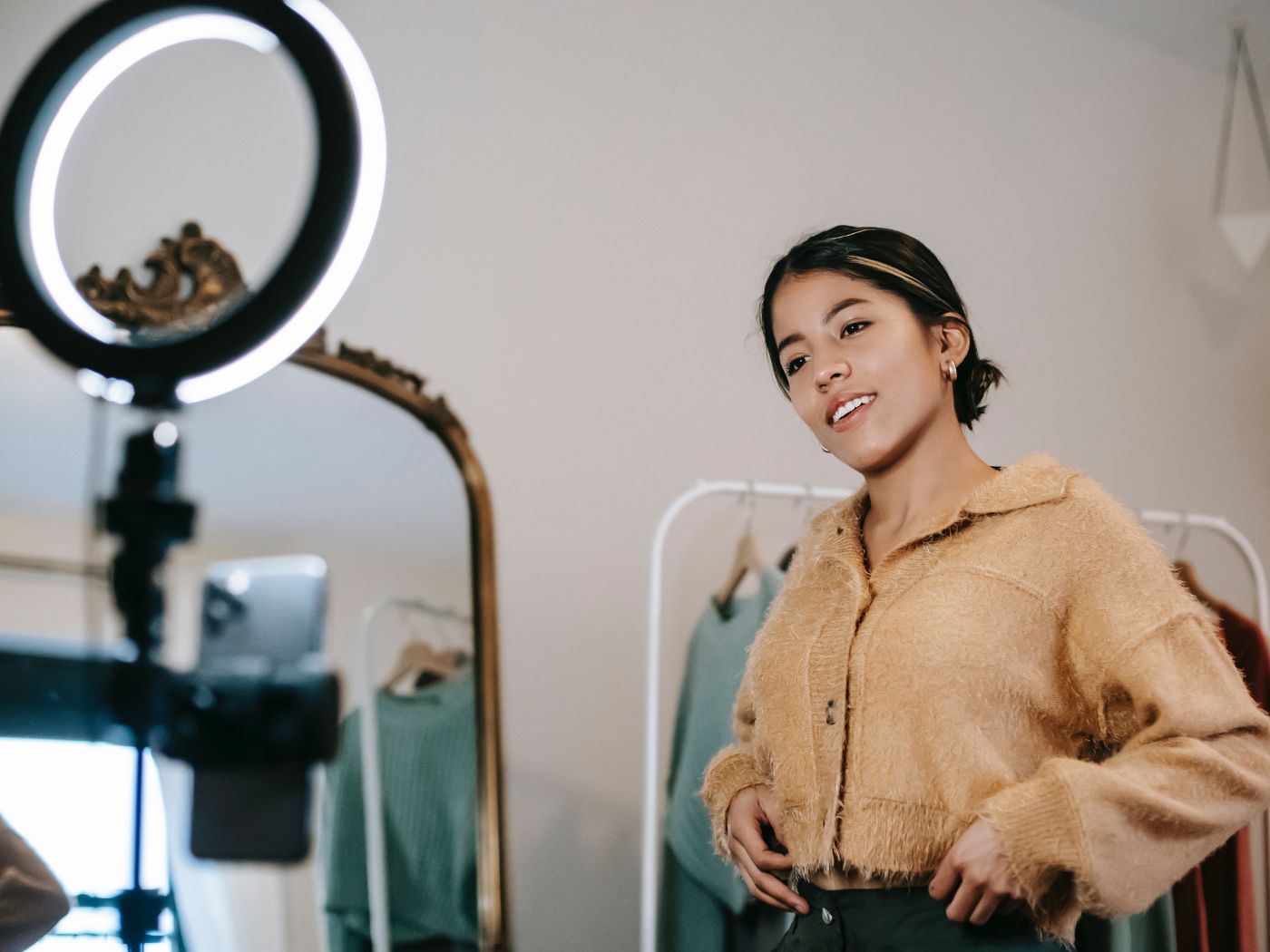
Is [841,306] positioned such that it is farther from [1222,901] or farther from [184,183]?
[1222,901]

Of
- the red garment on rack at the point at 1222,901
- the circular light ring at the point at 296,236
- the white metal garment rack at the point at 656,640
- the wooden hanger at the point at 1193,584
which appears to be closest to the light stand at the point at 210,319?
the circular light ring at the point at 296,236

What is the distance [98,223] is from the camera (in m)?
1.34

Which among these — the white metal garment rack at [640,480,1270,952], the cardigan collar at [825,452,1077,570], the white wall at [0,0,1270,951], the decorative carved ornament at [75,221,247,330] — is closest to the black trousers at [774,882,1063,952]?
the cardigan collar at [825,452,1077,570]

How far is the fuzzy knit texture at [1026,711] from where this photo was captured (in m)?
0.74

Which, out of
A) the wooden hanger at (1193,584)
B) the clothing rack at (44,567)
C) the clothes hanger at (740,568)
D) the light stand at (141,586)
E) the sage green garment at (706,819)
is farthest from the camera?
the wooden hanger at (1193,584)

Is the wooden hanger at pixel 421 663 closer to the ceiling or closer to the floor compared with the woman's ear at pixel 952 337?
closer to the floor

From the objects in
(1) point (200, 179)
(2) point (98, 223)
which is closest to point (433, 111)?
(1) point (200, 179)

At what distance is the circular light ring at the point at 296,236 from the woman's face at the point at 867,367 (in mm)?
371

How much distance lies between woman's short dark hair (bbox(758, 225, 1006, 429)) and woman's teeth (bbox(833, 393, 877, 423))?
82 millimetres

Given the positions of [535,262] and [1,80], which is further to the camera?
[535,262]

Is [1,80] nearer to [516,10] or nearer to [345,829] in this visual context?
[516,10]

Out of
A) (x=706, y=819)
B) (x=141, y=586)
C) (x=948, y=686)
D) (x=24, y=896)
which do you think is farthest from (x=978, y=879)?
(x=24, y=896)

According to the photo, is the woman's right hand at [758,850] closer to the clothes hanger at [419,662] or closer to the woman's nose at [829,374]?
the woman's nose at [829,374]

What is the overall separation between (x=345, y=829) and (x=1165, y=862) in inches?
34.8
